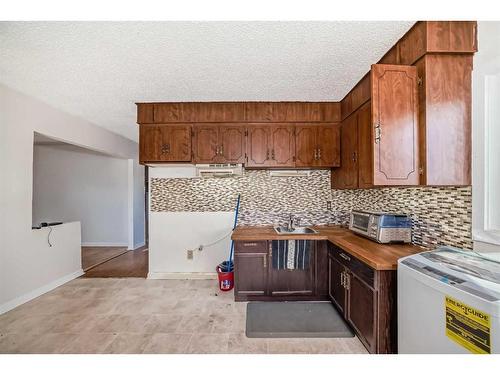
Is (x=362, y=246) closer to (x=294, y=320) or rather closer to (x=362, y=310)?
(x=362, y=310)

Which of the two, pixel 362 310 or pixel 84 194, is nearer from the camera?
pixel 362 310

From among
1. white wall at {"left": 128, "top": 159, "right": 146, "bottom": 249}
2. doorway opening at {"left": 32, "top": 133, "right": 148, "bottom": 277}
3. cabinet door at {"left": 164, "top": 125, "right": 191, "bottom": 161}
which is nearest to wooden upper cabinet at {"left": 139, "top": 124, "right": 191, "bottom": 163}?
cabinet door at {"left": 164, "top": 125, "right": 191, "bottom": 161}

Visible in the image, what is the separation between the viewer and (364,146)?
241 cm

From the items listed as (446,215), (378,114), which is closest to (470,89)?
(378,114)

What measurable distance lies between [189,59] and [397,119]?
5.72ft

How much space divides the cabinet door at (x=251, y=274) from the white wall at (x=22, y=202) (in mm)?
2542

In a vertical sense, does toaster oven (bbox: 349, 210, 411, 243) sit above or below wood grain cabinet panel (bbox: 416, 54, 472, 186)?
A: below

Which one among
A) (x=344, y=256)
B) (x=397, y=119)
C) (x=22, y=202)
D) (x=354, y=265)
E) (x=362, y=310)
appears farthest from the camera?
(x=22, y=202)

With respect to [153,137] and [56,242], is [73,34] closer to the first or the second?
[153,137]

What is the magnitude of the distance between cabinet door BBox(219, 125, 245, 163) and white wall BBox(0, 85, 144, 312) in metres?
2.30

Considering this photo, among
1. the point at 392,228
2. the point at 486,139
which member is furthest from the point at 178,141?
the point at 486,139

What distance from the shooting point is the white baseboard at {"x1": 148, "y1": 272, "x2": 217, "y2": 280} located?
3.69m

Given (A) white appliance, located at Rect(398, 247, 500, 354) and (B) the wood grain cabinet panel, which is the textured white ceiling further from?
(A) white appliance, located at Rect(398, 247, 500, 354)

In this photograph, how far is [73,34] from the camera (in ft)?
5.57
